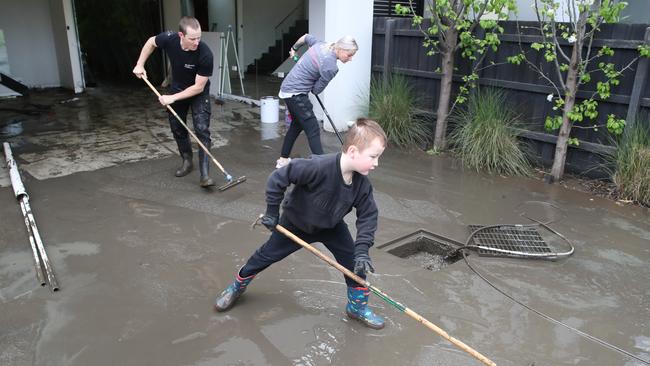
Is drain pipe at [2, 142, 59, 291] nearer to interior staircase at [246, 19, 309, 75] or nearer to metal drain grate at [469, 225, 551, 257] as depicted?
metal drain grate at [469, 225, 551, 257]

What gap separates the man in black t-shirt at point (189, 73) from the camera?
4992mm

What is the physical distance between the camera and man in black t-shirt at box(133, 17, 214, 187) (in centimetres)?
499

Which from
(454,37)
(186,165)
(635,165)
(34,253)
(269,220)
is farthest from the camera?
(454,37)

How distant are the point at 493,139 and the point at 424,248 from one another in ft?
7.43

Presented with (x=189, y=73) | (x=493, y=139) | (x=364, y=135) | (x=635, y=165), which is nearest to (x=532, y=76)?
(x=493, y=139)

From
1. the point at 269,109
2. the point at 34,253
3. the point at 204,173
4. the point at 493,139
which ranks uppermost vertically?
the point at 493,139

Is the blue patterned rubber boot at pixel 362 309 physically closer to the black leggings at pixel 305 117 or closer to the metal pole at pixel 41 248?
the metal pole at pixel 41 248

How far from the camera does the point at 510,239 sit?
4.38 metres

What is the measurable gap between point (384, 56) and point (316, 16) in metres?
1.30

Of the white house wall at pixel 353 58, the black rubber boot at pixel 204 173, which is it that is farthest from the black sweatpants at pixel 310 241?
the white house wall at pixel 353 58

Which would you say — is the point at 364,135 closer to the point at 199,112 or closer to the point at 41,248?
the point at 41,248

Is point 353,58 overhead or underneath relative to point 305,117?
overhead

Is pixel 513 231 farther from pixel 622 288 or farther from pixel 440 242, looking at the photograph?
pixel 622 288

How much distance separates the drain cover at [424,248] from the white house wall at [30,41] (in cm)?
1000
